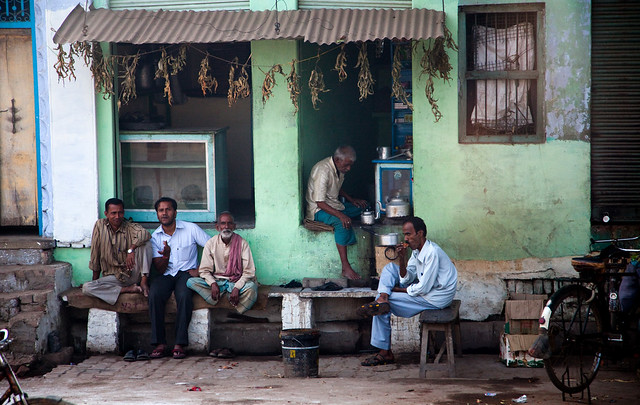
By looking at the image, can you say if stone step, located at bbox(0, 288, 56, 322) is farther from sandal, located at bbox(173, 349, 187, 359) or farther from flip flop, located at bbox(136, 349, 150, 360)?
sandal, located at bbox(173, 349, 187, 359)

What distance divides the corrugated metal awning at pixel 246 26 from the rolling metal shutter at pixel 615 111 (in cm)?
170

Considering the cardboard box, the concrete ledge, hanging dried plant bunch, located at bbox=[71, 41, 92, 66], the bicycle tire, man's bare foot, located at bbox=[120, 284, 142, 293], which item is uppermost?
hanging dried plant bunch, located at bbox=[71, 41, 92, 66]

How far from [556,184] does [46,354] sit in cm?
538

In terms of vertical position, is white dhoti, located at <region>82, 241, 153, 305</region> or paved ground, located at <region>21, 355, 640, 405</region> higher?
white dhoti, located at <region>82, 241, 153, 305</region>

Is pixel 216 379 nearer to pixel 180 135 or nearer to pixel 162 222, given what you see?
pixel 162 222

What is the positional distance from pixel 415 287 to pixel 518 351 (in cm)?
121

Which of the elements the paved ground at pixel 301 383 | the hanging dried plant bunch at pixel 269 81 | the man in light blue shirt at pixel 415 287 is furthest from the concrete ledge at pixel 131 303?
the hanging dried plant bunch at pixel 269 81

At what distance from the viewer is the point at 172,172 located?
932cm

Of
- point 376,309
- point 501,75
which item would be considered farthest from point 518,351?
point 501,75

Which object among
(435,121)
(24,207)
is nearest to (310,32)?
(435,121)

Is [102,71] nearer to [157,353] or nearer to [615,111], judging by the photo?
[157,353]

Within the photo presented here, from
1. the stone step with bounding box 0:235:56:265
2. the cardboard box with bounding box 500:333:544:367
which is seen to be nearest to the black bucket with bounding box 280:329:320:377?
the cardboard box with bounding box 500:333:544:367

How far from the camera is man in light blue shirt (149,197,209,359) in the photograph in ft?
27.8

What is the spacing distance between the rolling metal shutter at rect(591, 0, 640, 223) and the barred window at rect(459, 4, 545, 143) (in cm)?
57
